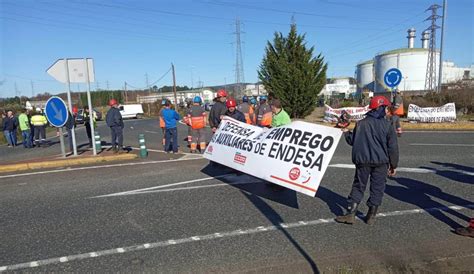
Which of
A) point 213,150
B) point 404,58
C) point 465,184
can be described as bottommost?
point 465,184

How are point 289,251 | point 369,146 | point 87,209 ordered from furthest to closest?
1. point 87,209
2. point 369,146
3. point 289,251

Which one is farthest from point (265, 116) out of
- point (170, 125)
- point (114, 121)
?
point (114, 121)

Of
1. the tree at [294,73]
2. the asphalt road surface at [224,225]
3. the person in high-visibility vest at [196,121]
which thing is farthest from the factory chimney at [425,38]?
the person in high-visibility vest at [196,121]

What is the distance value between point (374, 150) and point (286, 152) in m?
1.27

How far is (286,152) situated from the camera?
5.03 m

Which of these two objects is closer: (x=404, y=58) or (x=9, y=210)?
(x=9, y=210)

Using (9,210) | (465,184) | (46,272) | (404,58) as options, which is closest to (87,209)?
(9,210)

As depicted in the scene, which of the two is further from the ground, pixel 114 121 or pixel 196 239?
pixel 114 121

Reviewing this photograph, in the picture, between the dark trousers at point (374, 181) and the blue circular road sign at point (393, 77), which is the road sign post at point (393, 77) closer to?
the blue circular road sign at point (393, 77)

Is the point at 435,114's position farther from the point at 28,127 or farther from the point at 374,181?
the point at 28,127

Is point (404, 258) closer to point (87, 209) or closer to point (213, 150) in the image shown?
point (213, 150)

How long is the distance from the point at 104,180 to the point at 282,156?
4.60 meters

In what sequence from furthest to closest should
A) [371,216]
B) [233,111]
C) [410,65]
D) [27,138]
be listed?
[410,65]
[27,138]
[233,111]
[371,216]

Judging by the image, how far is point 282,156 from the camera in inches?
199
